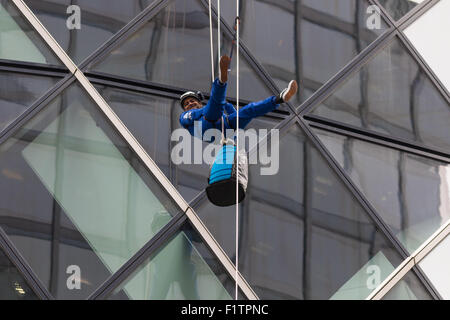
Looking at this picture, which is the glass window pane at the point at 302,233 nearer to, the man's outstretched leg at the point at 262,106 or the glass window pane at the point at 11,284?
the man's outstretched leg at the point at 262,106

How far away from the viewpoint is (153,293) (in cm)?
2239

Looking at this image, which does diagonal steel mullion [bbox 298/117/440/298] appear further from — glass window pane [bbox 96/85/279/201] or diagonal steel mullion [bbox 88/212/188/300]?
diagonal steel mullion [bbox 88/212/188/300]

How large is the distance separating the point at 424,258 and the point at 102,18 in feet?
16.2

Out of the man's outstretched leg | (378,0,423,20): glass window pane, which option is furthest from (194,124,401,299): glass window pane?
(378,0,423,20): glass window pane

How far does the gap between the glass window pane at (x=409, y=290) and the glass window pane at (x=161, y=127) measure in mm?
2446

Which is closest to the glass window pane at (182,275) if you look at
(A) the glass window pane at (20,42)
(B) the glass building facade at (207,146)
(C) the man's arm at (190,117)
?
(B) the glass building facade at (207,146)

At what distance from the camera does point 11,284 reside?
22.2 metres

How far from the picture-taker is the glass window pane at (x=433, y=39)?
23984 mm

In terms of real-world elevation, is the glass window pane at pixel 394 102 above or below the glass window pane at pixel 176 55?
below

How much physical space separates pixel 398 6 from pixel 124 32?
3479mm

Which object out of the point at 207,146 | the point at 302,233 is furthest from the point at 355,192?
the point at 207,146
